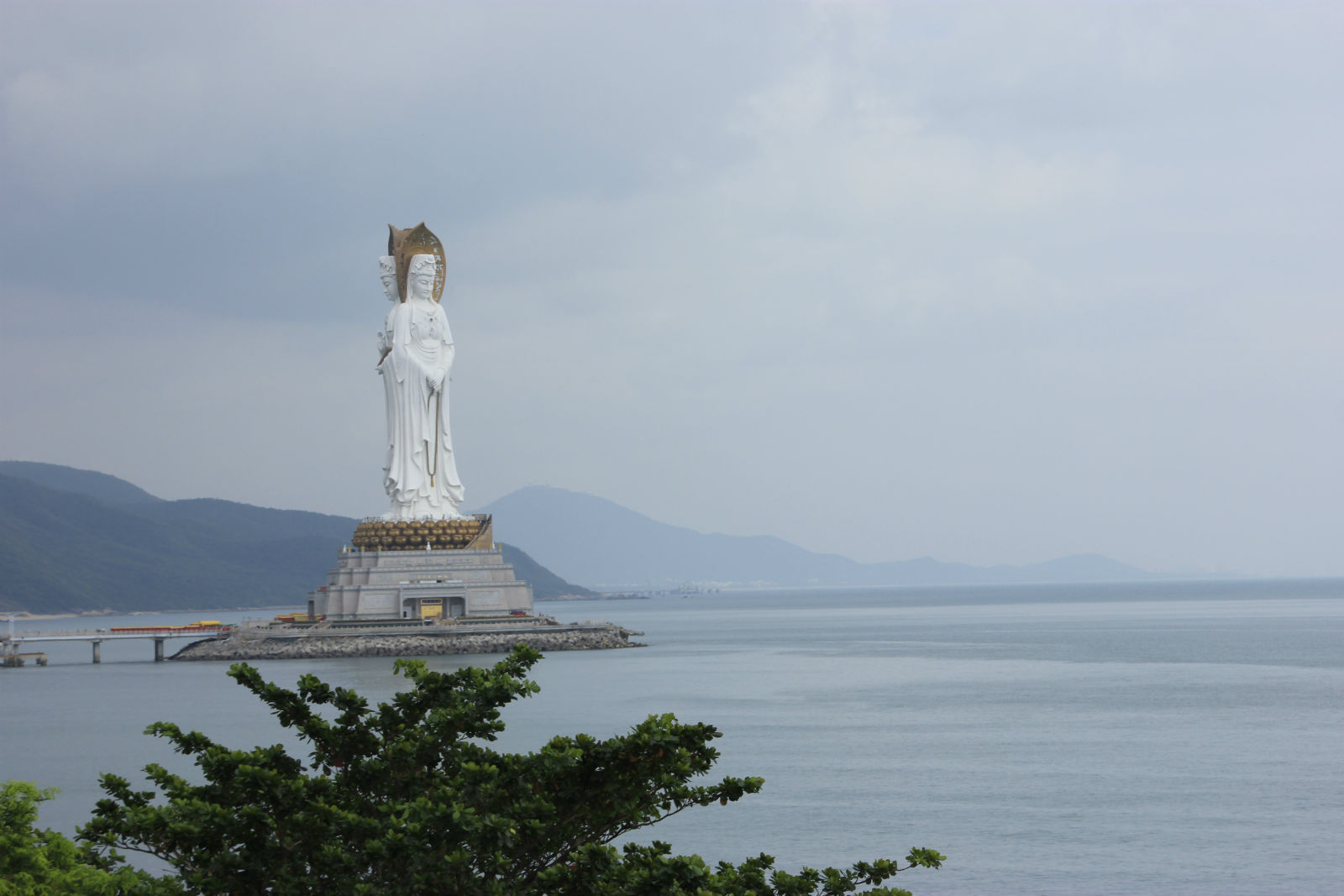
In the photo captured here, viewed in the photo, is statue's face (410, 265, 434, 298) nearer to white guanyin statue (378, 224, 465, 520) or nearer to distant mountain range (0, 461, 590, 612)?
white guanyin statue (378, 224, 465, 520)

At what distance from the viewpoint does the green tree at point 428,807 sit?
626cm

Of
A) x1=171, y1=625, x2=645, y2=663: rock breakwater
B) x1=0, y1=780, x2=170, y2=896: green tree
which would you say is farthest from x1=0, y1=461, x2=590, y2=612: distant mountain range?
x1=0, y1=780, x2=170, y2=896: green tree

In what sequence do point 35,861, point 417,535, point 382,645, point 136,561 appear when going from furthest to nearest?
point 136,561
point 417,535
point 382,645
point 35,861

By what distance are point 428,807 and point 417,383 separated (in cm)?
3929

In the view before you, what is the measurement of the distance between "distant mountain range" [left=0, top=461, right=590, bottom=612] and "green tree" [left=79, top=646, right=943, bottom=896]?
140 meters

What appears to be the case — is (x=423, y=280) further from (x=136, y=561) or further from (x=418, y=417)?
(x=136, y=561)

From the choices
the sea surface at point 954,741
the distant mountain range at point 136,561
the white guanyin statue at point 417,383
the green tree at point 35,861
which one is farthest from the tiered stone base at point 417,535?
the distant mountain range at point 136,561

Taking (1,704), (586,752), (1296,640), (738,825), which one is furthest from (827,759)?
(1296,640)

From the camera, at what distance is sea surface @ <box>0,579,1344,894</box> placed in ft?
49.7

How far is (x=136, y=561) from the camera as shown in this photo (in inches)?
6437

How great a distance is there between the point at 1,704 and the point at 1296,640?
44997mm

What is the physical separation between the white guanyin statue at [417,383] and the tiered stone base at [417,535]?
81cm

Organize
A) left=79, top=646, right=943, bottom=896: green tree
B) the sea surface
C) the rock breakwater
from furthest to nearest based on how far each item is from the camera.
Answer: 1. the rock breakwater
2. the sea surface
3. left=79, top=646, right=943, bottom=896: green tree

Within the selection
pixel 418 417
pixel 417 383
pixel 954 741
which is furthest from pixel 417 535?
pixel 954 741
